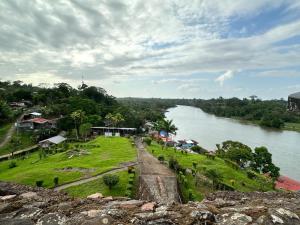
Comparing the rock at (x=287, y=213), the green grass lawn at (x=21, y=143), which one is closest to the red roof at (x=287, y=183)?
the rock at (x=287, y=213)

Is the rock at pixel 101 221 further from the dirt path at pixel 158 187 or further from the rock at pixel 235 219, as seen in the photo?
the dirt path at pixel 158 187

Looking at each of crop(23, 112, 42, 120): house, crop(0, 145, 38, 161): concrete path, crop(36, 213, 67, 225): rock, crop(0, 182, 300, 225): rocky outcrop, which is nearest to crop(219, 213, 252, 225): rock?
crop(0, 182, 300, 225): rocky outcrop

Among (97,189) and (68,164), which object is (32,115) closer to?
(68,164)

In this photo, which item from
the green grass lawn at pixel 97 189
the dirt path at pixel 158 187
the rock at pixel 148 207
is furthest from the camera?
the green grass lawn at pixel 97 189

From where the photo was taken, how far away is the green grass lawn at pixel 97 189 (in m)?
20.3

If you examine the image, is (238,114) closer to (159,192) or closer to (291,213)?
(159,192)

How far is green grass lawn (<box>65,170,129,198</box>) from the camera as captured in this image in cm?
2034

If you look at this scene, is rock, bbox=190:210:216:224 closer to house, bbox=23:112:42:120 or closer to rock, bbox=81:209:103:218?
rock, bbox=81:209:103:218

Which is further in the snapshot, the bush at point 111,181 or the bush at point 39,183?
the bush at point 39,183

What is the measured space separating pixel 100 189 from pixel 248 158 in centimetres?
2684

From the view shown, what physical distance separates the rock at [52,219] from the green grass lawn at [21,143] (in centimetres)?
4848

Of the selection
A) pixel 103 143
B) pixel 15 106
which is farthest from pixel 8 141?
pixel 15 106

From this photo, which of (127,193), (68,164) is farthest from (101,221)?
(68,164)

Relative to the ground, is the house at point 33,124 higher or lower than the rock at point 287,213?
lower
